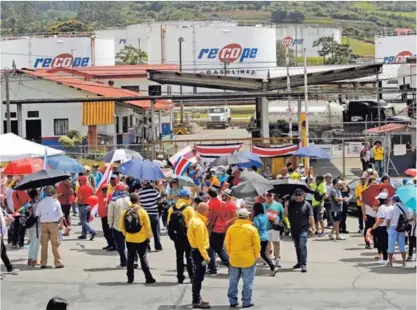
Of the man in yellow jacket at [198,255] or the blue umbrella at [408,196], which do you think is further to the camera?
the blue umbrella at [408,196]

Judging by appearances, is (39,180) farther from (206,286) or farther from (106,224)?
(206,286)

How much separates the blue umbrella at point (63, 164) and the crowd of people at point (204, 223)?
0.80 meters

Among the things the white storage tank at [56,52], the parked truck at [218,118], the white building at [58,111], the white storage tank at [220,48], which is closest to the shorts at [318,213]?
the white building at [58,111]

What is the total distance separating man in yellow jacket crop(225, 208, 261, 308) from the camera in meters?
12.1

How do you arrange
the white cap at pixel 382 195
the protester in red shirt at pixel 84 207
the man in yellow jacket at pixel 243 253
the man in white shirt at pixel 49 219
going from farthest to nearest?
the protester in red shirt at pixel 84 207 < the white cap at pixel 382 195 < the man in white shirt at pixel 49 219 < the man in yellow jacket at pixel 243 253

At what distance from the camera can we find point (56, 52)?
93.1m

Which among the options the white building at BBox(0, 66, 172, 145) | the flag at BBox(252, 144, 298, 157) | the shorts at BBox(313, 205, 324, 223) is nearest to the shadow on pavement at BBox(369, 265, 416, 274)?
the shorts at BBox(313, 205, 324, 223)

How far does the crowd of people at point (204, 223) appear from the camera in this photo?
40.7 feet

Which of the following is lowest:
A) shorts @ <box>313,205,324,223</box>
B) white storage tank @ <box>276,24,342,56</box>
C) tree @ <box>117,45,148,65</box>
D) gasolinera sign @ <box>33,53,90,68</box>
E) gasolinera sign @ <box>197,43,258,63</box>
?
shorts @ <box>313,205,324,223</box>

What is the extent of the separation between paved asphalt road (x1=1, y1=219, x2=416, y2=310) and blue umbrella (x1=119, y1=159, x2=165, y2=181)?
1.62 meters

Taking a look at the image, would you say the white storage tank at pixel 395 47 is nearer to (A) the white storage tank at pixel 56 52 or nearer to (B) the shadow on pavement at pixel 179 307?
(A) the white storage tank at pixel 56 52

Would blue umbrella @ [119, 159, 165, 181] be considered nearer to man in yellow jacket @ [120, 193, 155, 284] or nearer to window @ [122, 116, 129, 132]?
man in yellow jacket @ [120, 193, 155, 284]

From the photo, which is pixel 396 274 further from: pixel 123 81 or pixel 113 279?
pixel 123 81

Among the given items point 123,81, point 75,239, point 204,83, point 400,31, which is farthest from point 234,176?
point 400,31
